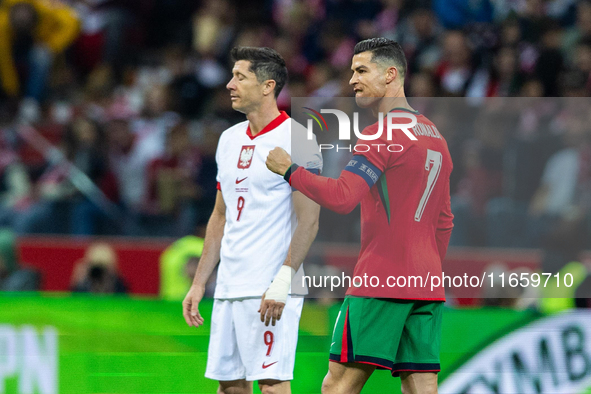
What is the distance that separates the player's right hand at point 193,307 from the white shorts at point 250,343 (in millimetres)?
96

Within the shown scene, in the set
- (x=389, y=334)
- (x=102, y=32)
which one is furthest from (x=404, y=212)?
(x=102, y=32)

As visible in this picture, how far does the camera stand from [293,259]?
4215 mm

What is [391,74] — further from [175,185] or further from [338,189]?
[175,185]

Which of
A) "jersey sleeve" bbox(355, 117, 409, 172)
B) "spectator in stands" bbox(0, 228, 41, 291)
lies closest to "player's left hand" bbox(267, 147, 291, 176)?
"jersey sleeve" bbox(355, 117, 409, 172)

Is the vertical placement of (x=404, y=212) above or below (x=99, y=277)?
below

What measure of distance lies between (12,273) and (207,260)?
368 centimetres

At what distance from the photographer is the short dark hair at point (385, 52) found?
3.98m

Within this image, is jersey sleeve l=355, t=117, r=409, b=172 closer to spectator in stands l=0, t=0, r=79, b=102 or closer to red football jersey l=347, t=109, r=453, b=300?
red football jersey l=347, t=109, r=453, b=300

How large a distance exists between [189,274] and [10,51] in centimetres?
544

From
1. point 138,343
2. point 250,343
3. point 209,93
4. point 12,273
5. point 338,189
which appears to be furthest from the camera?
point 209,93

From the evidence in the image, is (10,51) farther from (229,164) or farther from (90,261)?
(229,164)

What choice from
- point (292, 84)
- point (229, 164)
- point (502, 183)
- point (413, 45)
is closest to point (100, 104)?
point (292, 84)

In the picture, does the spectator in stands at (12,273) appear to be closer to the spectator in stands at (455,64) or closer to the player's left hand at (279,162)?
the player's left hand at (279,162)

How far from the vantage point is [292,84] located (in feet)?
31.3
